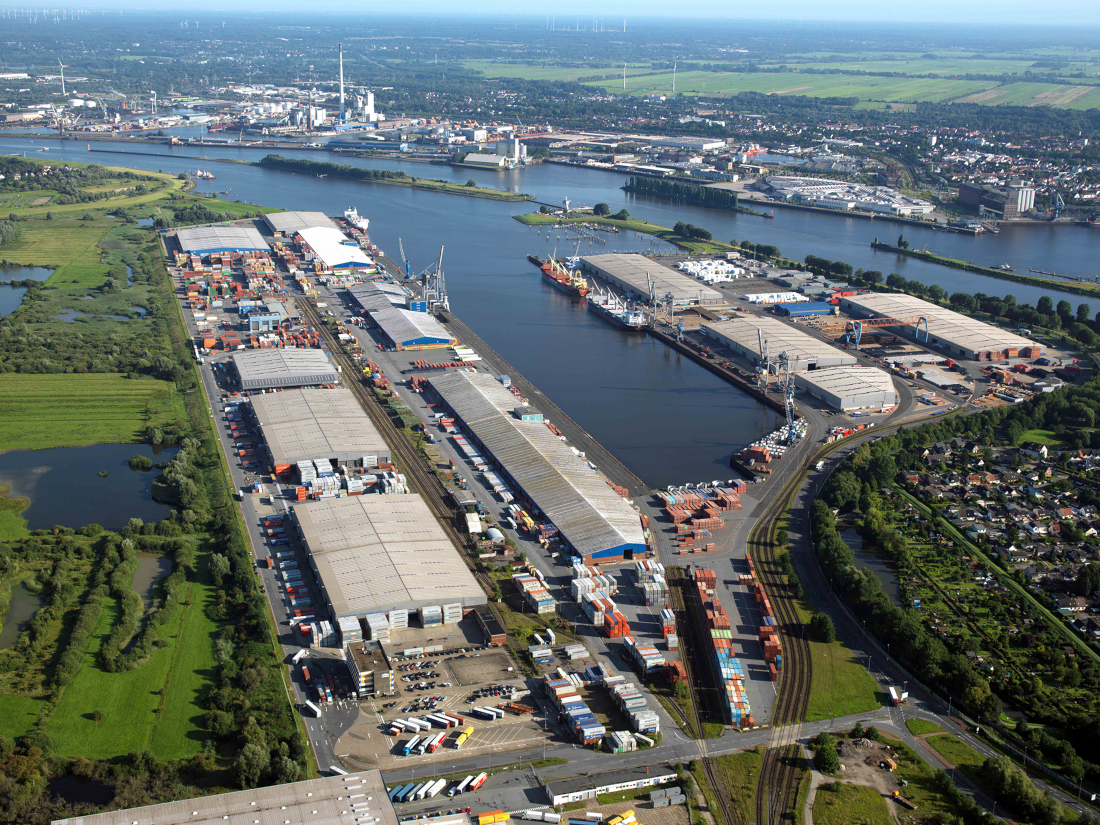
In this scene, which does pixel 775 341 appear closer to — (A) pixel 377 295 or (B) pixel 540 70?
(A) pixel 377 295

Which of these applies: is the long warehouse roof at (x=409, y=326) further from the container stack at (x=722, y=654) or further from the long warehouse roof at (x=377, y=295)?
the container stack at (x=722, y=654)


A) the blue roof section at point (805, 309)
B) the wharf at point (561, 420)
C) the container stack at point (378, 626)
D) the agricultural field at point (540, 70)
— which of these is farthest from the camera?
the agricultural field at point (540, 70)

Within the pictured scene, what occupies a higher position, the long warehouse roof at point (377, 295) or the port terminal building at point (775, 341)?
the long warehouse roof at point (377, 295)

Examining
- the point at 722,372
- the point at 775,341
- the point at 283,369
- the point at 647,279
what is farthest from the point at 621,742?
the point at 647,279

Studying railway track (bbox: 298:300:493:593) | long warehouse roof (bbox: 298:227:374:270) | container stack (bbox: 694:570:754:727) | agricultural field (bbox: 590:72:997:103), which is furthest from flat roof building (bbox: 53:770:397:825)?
agricultural field (bbox: 590:72:997:103)

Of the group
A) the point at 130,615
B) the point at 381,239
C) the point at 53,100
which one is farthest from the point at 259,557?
the point at 53,100

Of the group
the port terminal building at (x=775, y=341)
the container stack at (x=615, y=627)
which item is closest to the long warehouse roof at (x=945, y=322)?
the port terminal building at (x=775, y=341)

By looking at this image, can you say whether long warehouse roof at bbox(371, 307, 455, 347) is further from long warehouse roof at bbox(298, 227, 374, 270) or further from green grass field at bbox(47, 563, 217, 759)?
green grass field at bbox(47, 563, 217, 759)
